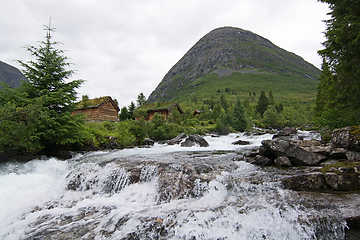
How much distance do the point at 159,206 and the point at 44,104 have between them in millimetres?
11860

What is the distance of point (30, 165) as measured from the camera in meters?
11.0

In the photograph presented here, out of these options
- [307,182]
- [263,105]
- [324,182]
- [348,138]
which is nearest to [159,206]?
[307,182]

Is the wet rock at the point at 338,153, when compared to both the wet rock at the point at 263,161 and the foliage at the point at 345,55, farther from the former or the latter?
the wet rock at the point at 263,161

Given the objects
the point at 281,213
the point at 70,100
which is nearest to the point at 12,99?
the point at 70,100

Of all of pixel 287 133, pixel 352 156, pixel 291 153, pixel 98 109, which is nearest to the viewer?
pixel 352 156

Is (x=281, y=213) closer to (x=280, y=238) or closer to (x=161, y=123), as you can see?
(x=280, y=238)

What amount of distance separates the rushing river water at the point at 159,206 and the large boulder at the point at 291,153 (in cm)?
139

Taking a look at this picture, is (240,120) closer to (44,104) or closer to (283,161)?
(283,161)

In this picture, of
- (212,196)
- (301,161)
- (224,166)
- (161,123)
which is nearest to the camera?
(212,196)

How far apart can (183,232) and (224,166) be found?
5.15 metres

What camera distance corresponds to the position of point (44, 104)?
495 inches

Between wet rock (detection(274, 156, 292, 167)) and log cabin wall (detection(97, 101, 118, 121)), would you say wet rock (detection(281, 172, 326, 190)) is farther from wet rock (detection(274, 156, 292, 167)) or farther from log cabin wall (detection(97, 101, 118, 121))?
log cabin wall (detection(97, 101, 118, 121))

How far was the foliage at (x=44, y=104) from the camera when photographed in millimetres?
10133

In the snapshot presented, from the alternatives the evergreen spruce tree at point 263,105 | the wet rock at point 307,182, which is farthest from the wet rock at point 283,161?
the evergreen spruce tree at point 263,105
